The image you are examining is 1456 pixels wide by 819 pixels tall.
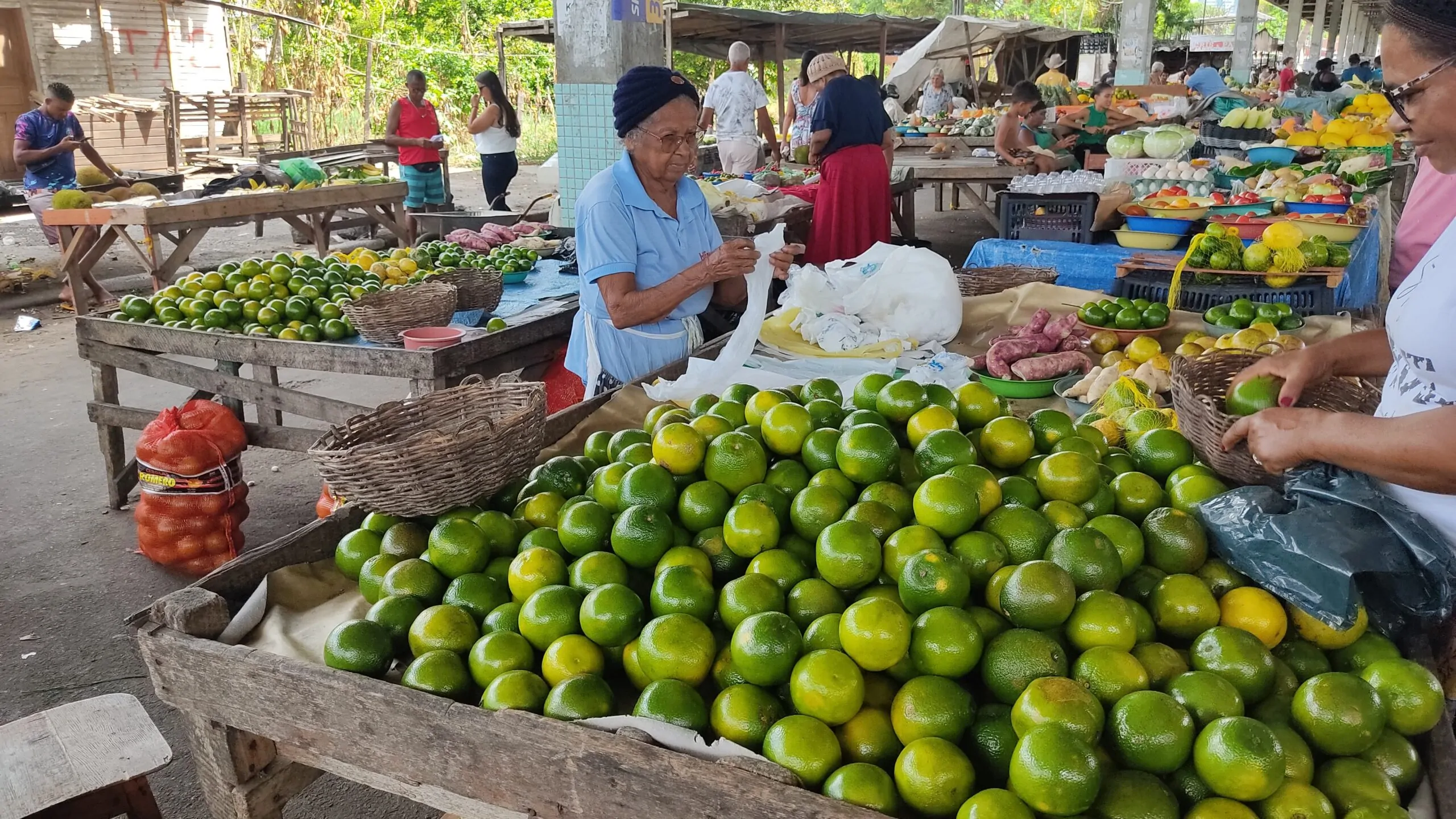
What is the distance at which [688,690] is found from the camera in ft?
4.36

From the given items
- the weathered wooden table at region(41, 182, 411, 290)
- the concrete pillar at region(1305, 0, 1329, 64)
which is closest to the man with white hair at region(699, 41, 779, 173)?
the weathered wooden table at region(41, 182, 411, 290)

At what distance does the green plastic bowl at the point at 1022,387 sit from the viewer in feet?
9.59

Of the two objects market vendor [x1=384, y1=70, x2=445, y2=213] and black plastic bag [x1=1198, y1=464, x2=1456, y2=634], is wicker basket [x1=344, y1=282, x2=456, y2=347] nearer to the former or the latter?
black plastic bag [x1=1198, y1=464, x2=1456, y2=634]

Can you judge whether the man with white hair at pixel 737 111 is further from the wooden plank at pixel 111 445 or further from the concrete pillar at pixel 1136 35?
the concrete pillar at pixel 1136 35

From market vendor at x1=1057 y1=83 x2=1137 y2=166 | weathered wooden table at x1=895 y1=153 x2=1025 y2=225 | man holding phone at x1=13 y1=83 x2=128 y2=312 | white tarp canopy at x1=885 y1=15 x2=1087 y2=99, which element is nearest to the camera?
weathered wooden table at x1=895 y1=153 x2=1025 y2=225

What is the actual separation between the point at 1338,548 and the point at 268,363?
377 centimetres

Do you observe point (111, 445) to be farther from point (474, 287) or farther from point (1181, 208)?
point (1181, 208)

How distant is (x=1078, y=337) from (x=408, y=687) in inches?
101

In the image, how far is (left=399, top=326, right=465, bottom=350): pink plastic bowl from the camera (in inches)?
143

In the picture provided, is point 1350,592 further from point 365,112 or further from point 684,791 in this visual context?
point 365,112

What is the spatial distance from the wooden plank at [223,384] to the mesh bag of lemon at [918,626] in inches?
90.3

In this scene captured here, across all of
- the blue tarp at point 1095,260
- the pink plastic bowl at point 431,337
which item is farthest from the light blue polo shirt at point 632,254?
the blue tarp at point 1095,260

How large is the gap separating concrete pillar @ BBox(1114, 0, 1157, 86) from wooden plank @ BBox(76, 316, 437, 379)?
17132 millimetres

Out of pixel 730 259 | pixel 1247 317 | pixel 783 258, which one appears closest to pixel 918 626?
pixel 730 259
